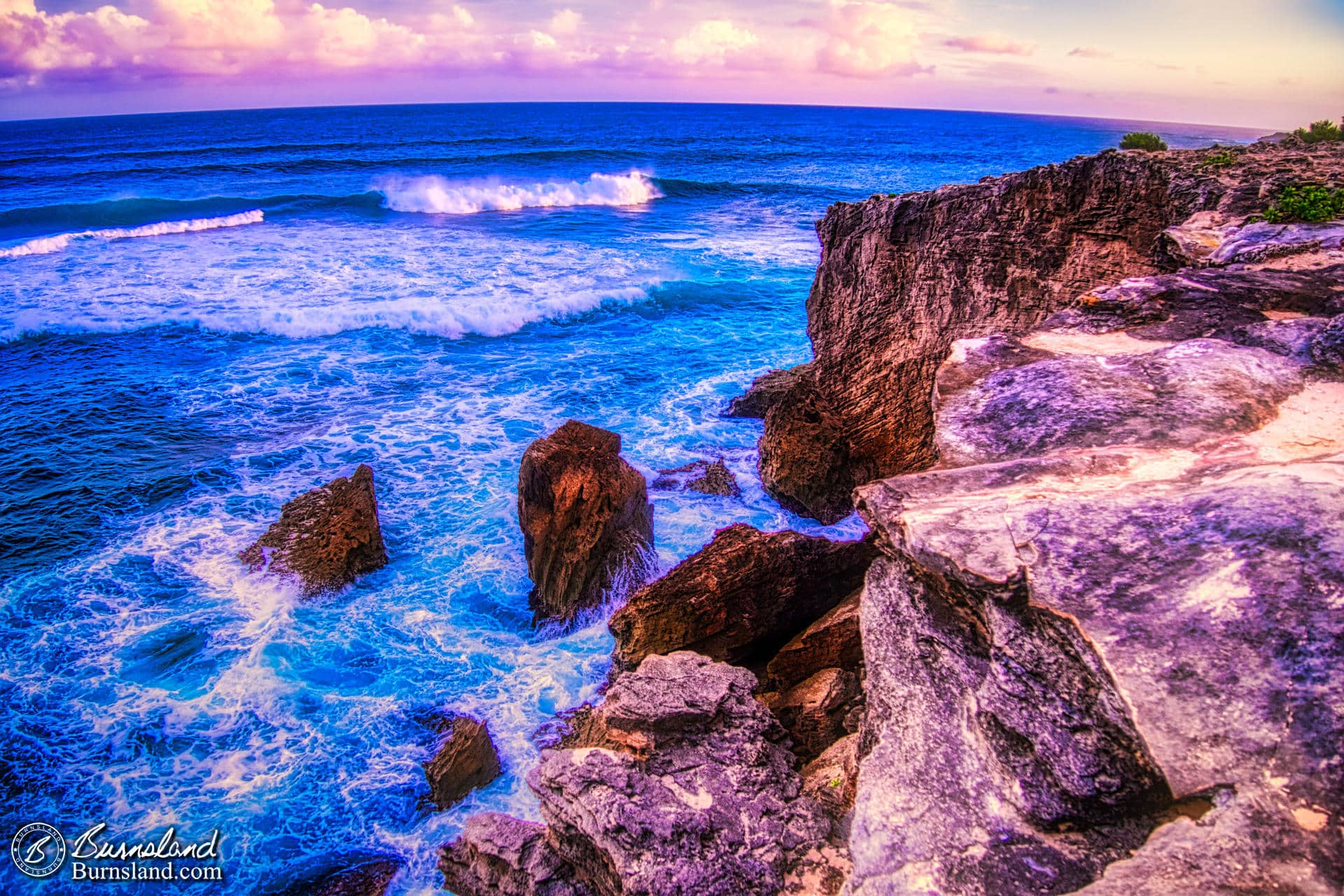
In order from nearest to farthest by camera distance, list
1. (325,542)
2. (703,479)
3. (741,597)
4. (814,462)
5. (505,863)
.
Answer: (505,863) < (741,597) < (325,542) < (814,462) < (703,479)

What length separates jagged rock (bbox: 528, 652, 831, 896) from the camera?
4.82 meters

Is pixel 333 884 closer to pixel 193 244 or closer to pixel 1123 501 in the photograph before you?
pixel 1123 501

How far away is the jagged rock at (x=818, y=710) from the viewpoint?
6633 millimetres

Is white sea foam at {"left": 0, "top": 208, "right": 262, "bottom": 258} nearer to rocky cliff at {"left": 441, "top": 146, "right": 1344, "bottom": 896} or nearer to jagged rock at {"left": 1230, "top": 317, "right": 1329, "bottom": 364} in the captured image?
rocky cliff at {"left": 441, "top": 146, "right": 1344, "bottom": 896}

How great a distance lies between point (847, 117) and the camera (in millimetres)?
150625

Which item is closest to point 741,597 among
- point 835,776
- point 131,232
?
point 835,776

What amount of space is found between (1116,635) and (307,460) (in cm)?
1426

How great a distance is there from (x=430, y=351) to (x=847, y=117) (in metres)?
153

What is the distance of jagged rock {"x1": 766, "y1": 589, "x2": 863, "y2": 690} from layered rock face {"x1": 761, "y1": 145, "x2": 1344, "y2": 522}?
3.78 meters

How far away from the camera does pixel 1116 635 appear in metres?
3.87

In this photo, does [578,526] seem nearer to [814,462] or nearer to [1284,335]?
[814,462]

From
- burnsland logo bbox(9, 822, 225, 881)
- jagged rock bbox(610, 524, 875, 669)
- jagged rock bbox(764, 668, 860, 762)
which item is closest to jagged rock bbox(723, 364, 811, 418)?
jagged rock bbox(610, 524, 875, 669)

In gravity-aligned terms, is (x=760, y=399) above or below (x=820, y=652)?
above

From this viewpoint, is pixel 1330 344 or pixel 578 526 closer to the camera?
pixel 1330 344
